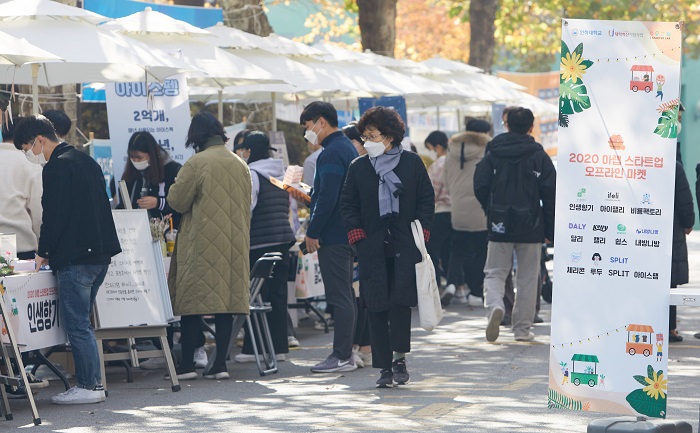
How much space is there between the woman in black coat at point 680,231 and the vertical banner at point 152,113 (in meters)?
4.72

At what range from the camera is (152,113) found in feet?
43.2

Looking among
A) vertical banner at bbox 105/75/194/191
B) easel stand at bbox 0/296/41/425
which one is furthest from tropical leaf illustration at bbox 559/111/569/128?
vertical banner at bbox 105/75/194/191

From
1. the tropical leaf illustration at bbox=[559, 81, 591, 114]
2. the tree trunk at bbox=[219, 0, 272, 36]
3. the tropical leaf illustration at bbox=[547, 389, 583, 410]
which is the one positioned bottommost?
the tropical leaf illustration at bbox=[547, 389, 583, 410]

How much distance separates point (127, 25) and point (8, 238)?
4.19 metres

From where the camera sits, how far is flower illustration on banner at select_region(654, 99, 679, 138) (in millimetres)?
6922

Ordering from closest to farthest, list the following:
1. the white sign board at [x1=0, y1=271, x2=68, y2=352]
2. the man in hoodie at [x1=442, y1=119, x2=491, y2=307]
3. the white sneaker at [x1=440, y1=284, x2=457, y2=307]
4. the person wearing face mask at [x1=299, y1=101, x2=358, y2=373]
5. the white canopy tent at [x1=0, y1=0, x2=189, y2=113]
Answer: the white sign board at [x1=0, y1=271, x2=68, y2=352] → the person wearing face mask at [x1=299, y1=101, x2=358, y2=373] → the white canopy tent at [x1=0, y1=0, x2=189, y2=113] → the man in hoodie at [x1=442, y1=119, x2=491, y2=307] → the white sneaker at [x1=440, y1=284, x2=457, y2=307]

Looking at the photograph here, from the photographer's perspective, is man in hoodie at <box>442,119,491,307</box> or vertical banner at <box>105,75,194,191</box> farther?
man in hoodie at <box>442,119,491,307</box>

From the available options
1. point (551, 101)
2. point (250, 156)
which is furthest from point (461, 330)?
point (551, 101)

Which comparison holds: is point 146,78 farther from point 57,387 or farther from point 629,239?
point 629,239

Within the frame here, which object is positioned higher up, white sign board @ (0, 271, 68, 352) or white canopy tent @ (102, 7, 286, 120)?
white canopy tent @ (102, 7, 286, 120)

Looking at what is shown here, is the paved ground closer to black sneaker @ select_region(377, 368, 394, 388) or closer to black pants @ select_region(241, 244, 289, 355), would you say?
black sneaker @ select_region(377, 368, 394, 388)

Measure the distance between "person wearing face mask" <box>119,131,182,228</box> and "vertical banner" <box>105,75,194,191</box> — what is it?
1.45 metres

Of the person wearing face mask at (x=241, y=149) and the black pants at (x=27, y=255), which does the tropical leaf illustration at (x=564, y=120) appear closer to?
the black pants at (x=27, y=255)

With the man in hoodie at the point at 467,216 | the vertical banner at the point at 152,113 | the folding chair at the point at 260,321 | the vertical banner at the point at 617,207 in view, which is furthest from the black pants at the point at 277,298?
the vertical banner at the point at 617,207
